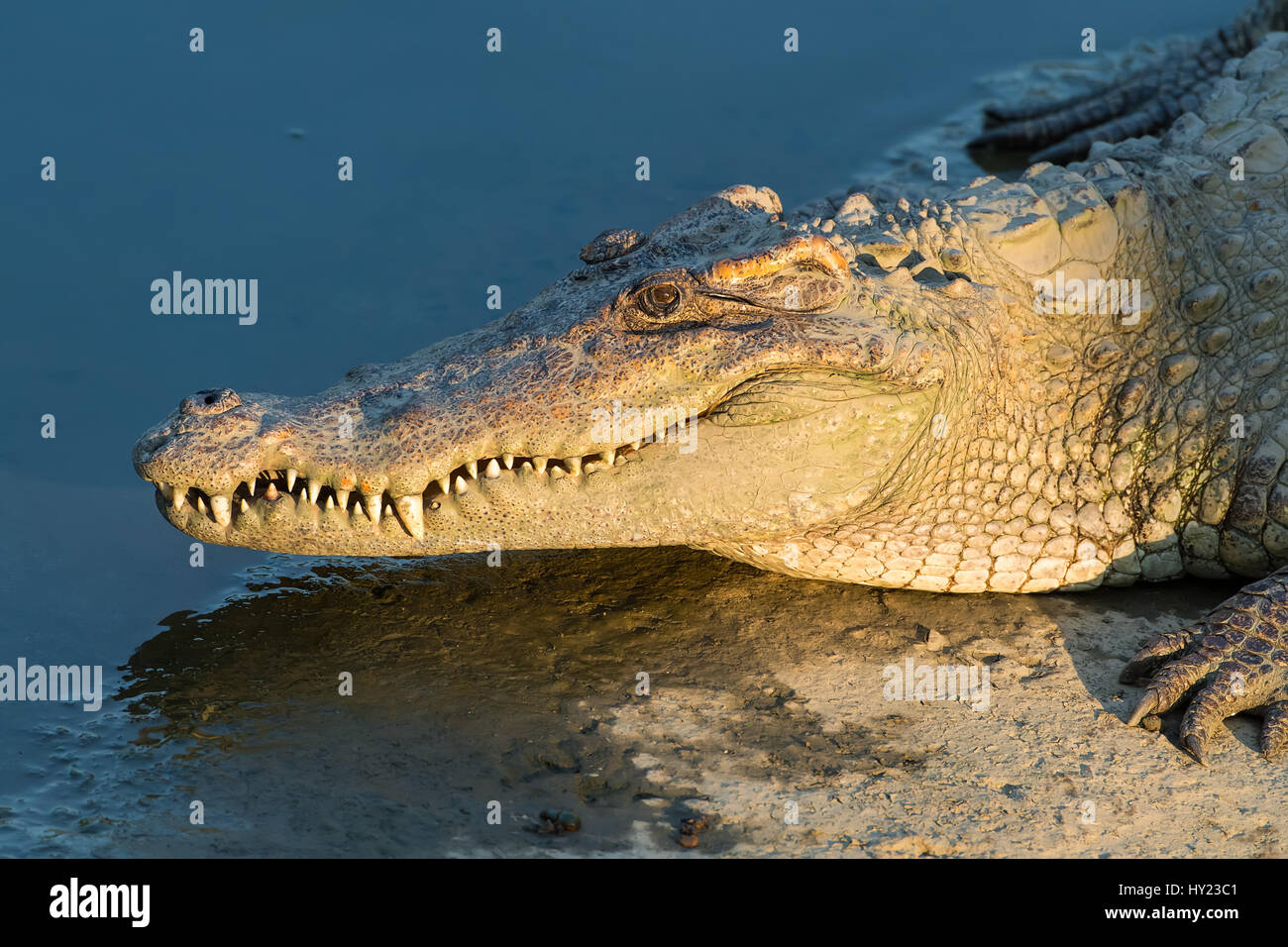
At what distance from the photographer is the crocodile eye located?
4.22 meters

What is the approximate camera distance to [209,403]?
4031 millimetres

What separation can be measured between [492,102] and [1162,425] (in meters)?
5.43

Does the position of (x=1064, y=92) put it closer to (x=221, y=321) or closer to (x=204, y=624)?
(x=221, y=321)

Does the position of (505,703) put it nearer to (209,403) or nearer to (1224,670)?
(209,403)

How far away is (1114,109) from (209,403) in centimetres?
667

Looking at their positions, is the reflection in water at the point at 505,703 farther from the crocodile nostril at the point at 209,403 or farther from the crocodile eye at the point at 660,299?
the crocodile eye at the point at 660,299

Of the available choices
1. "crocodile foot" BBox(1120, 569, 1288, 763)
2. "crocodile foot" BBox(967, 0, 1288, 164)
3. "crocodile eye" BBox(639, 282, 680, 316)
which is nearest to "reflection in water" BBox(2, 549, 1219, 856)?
"crocodile foot" BBox(1120, 569, 1288, 763)

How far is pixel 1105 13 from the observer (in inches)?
432

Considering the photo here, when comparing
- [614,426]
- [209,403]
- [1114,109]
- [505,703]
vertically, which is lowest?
[505,703]

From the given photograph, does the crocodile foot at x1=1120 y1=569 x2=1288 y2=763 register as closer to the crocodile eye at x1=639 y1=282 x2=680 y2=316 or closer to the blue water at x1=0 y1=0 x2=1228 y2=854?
the crocodile eye at x1=639 y1=282 x2=680 y2=316

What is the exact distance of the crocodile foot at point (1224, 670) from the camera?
4051mm

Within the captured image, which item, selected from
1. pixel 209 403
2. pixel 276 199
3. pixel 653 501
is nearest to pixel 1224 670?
→ pixel 653 501

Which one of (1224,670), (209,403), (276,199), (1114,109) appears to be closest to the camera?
(209,403)

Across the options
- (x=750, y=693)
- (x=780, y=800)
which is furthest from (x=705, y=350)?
(x=780, y=800)
